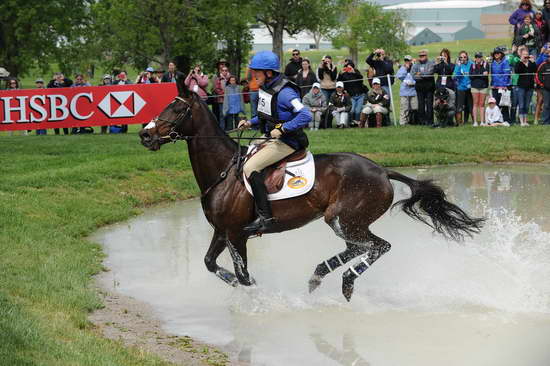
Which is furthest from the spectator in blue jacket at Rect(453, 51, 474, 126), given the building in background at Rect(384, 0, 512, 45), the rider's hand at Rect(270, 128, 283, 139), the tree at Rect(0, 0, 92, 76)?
the building in background at Rect(384, 0, 512, 45)

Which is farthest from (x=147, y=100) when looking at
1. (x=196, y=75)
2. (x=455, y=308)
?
(x=455, y=308)

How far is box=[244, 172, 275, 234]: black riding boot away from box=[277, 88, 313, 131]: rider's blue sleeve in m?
0.67

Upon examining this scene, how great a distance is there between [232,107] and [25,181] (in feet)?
28.1

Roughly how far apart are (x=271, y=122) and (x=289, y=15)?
46.8m

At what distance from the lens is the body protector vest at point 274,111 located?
9.13m

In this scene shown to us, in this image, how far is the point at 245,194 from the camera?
30.7 feet

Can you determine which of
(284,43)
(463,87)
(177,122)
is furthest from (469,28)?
(177,122)

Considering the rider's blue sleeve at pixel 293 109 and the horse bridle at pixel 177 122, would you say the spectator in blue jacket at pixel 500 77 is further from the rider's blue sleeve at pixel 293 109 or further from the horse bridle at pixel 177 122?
the horse bridle at pixel 177 122

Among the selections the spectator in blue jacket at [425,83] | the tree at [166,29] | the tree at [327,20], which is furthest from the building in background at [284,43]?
the spectator in blue jacket at [425,83]

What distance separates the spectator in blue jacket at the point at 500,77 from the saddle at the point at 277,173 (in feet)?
48.3

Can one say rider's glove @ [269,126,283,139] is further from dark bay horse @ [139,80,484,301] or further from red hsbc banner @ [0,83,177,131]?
red hsbc banner @ [0,83,177,131]

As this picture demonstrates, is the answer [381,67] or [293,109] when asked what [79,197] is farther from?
[381,67]

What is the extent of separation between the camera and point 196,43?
3859 centimetres

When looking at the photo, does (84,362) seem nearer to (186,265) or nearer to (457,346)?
(457,346)
